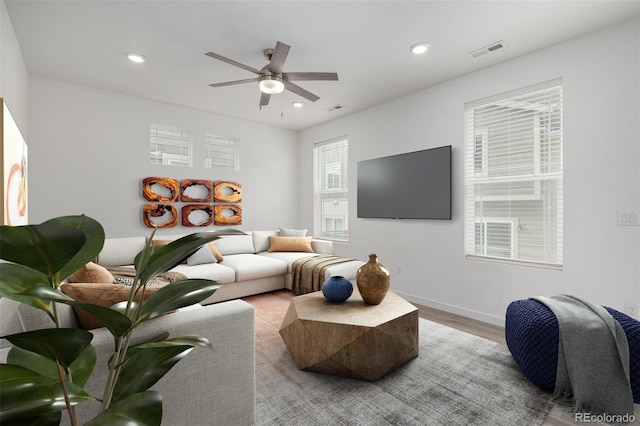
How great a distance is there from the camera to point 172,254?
756 mm

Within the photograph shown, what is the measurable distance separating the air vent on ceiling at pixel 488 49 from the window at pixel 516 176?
0.49 meters

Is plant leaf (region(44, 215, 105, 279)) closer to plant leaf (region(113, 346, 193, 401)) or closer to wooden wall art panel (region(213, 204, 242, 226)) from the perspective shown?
plant leaf (region(113, 346, 193, 401))

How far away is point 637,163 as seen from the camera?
7.92ft

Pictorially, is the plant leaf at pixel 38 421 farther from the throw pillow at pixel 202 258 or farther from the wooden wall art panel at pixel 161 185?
the wooden wall art panel at pixel 161 185

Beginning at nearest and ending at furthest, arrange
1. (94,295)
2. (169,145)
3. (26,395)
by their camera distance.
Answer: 1. (26,395)
2. (94,295)
3. (169,145)

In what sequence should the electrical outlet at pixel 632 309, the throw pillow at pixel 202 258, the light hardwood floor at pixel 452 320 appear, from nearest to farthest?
the electrical outlet at pixel 632 309
the light hardwood floor at pixel 452 320
the throw pillow at pixel 202 258

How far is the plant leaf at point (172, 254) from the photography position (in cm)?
74

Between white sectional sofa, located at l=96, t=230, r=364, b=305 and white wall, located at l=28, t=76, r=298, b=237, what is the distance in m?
0.60

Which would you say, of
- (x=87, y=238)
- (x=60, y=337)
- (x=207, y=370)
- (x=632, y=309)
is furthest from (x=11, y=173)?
(x=632, y=309)

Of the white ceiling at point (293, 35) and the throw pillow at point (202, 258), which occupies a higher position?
the white ceiling at point (293, 35)

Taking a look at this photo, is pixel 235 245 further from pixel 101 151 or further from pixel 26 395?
pixel 26 395

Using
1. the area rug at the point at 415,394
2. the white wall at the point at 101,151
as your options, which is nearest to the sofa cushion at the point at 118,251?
Answer: the white wall at the point at 101,151

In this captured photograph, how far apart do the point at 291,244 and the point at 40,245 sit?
4.09m

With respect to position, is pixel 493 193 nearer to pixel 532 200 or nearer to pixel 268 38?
pixel 532 200
